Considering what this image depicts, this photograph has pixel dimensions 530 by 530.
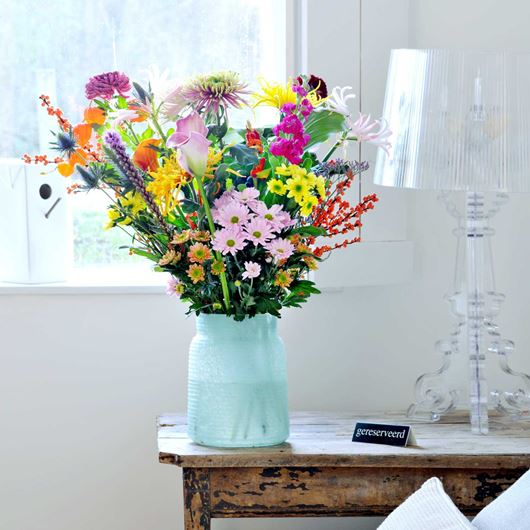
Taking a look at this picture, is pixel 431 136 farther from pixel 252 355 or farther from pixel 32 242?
pixel 32 242

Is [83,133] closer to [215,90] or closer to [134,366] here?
[215,90]

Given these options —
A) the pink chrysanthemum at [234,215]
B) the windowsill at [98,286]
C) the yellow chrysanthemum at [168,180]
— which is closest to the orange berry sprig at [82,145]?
the yellow chrysanthemum at [168,180]

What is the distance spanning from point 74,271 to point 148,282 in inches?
8.5

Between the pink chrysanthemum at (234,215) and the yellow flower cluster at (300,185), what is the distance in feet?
0.22

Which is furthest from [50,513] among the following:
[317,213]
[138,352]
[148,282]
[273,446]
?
[317,213]

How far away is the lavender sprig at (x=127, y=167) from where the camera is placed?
175cm

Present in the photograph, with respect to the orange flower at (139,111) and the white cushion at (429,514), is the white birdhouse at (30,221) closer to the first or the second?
the orange flower at (139,111)

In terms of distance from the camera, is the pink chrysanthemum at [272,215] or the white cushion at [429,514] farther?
the pink chrysanthemum at [272,215]

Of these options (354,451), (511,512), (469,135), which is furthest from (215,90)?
(511,512)

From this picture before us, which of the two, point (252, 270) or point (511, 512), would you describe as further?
point (252, 270)

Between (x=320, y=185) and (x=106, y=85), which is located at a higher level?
(x=106, y=85)

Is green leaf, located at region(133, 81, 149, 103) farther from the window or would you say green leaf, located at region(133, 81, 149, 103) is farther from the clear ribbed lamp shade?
the window

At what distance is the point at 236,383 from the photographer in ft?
6.35

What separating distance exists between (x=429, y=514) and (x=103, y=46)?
1555 millimetres
